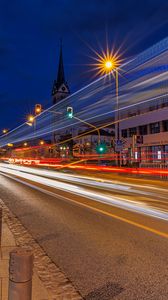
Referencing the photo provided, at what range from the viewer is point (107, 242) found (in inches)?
277

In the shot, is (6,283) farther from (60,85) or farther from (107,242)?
(60,85)

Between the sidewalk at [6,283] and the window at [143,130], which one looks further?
the window at [143,130]

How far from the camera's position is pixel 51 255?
20.6 feet

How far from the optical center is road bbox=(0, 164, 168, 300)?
186 inches

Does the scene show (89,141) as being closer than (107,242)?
No

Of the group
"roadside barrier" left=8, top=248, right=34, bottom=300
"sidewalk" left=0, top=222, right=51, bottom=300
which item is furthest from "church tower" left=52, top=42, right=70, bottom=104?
"roadside barrier" left=8, top=248, right=34, bottom=300

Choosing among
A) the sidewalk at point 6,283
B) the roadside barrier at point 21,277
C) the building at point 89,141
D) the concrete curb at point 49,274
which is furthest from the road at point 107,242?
the building at point 89,141

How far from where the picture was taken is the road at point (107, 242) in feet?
15.5

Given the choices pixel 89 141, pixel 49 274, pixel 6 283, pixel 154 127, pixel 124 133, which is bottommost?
pixel 49 274

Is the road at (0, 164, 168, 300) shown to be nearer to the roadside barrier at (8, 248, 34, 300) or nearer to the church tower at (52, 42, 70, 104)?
the roadside barrier at (8, 248, 34, 300)

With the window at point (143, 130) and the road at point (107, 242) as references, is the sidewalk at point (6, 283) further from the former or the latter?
the window at point (143, 130)

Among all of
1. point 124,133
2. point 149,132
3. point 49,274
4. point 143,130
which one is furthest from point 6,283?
point 124,133

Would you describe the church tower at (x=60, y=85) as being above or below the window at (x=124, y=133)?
above

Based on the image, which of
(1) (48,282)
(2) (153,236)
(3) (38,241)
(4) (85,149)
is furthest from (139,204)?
(4) (85,149)
